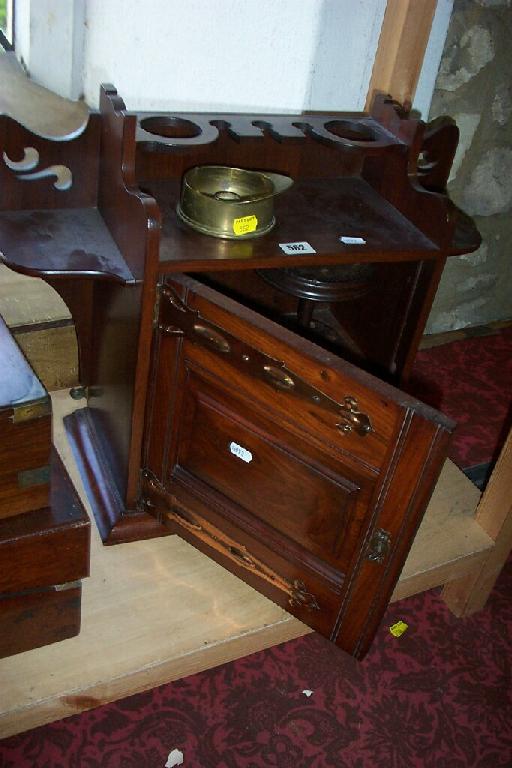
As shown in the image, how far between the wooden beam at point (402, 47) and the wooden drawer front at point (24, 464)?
107cm

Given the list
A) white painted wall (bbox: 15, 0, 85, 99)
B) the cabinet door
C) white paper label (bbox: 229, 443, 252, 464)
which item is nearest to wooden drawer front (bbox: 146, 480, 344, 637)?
the cabinet door

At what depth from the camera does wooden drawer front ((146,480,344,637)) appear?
A: 1.15 metres

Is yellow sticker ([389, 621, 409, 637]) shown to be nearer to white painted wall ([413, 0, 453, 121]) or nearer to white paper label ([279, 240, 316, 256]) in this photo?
A: white paper label ([279, 240, 316, 256])

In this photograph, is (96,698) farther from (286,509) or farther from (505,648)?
(505,648)

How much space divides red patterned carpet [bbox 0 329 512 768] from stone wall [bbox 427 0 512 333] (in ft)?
3.36

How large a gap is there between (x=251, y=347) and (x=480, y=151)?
4.14 ft

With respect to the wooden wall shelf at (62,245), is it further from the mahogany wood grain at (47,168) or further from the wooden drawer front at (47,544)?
the wooden drawer front at (47,544)

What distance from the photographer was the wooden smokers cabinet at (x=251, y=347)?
3.33 feet

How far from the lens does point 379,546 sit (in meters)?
1.04

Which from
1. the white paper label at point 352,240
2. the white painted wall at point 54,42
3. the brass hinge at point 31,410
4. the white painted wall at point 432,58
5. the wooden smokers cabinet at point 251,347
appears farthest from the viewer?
the white painted wall at point 432,58

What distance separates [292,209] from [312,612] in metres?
0.66

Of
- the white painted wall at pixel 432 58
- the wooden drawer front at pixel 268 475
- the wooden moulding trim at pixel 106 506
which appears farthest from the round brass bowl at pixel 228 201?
the white painted wall at pixel 432 58

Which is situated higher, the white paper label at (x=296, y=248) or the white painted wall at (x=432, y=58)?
the white painted wall at (x=432, y=58)

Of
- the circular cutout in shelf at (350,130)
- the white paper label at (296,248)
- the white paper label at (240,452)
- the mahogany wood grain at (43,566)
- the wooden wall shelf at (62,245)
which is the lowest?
the mahogany wood grain at (43,566)
